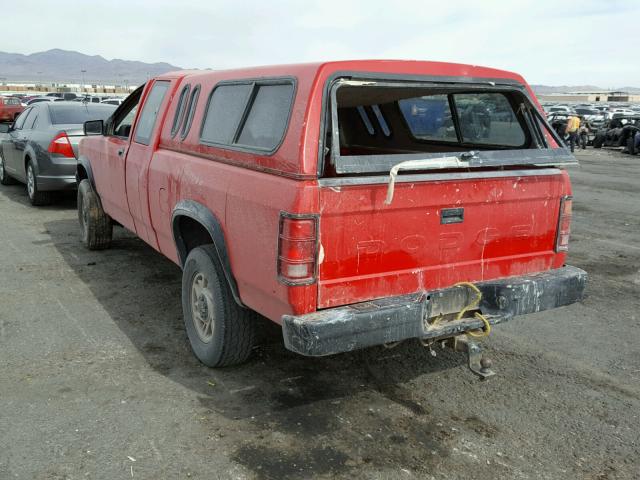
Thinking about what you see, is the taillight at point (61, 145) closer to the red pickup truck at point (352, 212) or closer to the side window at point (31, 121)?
the side window at point (31, 121)

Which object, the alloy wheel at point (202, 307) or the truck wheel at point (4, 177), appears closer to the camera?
the alloy wheel at point (202, 307)

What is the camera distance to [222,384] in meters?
4.04

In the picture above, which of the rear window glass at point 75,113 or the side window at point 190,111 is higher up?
the side window at point 190,111

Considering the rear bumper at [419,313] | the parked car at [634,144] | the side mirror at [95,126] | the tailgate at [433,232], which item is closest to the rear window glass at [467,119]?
the tailgate at [433,232]

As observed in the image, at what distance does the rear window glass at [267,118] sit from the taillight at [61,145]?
6.43 m

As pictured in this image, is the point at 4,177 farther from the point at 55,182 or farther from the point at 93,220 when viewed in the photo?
the point at 93,220

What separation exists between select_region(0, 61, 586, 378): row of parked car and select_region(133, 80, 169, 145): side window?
0.13 m

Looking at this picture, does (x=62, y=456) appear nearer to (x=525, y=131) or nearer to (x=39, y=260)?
(x=525, y=131)

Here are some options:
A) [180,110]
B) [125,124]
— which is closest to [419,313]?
[180,110]

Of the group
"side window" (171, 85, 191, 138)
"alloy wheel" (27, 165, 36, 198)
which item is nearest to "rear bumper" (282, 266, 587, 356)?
"side window" (171, 85, 191, 138)

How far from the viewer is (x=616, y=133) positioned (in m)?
26.4

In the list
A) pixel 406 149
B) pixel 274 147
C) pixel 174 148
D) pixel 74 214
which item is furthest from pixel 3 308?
pixel 74 214

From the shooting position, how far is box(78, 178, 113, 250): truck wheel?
6.93 metres

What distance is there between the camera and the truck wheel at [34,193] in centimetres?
979
